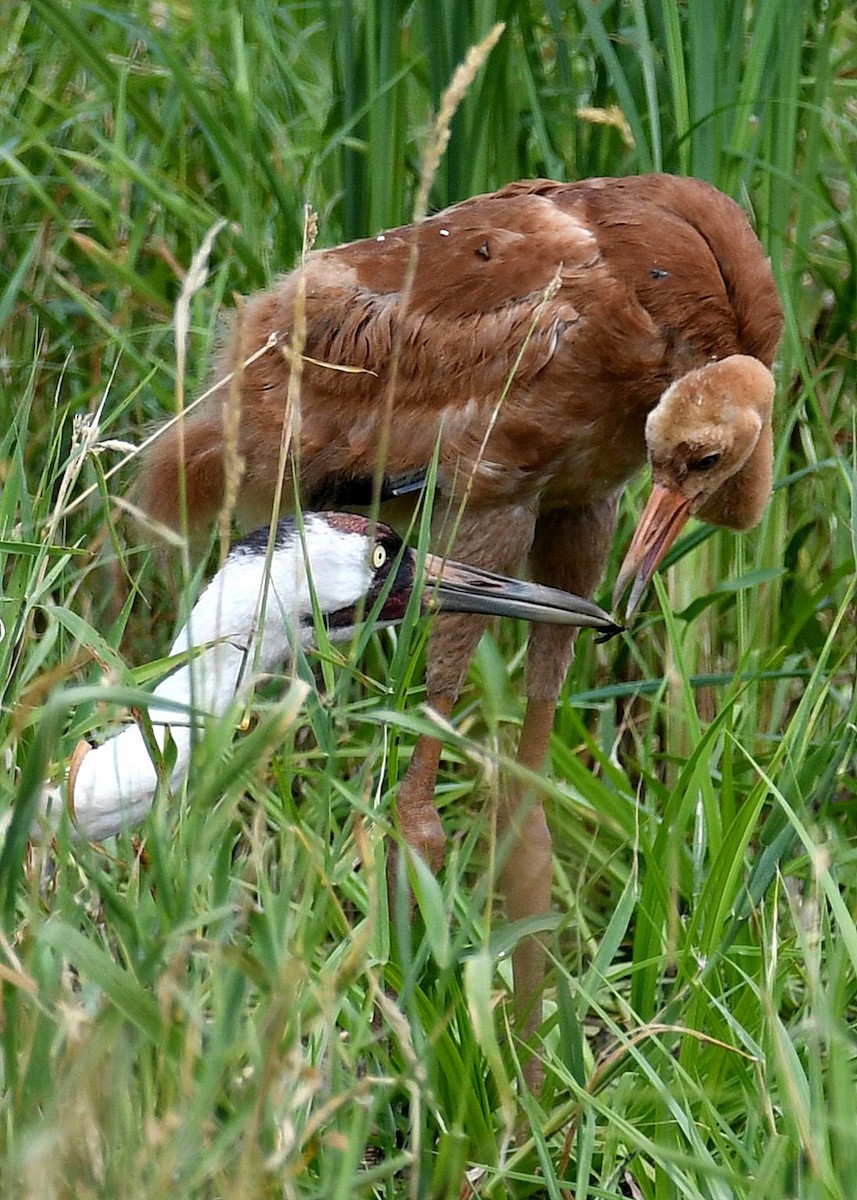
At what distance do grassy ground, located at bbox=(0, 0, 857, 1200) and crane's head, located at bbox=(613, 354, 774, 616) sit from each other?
0.54 feet

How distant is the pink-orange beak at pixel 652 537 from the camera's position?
3090mm

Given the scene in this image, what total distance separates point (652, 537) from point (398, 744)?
1.89ft

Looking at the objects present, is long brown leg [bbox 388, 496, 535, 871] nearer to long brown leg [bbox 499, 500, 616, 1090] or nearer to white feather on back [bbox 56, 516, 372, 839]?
long brown leg [bbox 499, 500, 616, 1090]

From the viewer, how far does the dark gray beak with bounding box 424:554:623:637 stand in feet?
9.77

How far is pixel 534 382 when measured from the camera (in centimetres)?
313

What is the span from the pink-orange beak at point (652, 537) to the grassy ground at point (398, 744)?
144mm

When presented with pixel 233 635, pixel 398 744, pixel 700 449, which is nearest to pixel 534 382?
pixel 700 449

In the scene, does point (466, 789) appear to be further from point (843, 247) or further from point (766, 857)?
point (843, 247)

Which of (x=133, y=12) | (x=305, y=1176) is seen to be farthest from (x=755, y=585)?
(x=133, y=12)

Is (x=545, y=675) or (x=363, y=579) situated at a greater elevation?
(x=363, y=579)

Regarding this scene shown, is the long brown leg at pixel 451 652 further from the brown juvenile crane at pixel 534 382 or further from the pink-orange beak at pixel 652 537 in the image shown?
the pink-orange beak at pixel 652 537

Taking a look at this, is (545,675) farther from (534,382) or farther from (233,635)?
(233,635)

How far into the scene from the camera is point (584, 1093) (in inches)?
89.4

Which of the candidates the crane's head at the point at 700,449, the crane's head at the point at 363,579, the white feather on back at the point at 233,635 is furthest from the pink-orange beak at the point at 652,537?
the white feather on back at the point at 233,635
